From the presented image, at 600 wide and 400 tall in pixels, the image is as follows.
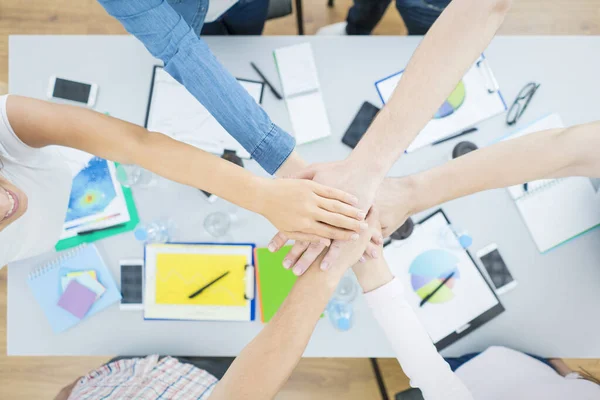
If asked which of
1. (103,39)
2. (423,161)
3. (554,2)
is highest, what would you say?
(554,2)

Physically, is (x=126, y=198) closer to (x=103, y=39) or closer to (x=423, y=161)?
→ (x=103, y=39)

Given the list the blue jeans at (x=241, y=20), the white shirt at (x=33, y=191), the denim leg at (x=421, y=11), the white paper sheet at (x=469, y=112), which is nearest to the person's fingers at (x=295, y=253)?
the white paper sheet at (x=469, y=112)

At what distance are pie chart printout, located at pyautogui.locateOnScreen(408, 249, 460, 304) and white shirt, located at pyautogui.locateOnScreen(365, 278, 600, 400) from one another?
0.38 feet

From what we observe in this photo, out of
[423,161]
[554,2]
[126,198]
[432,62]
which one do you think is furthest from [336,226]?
[554,2]

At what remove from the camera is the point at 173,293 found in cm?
122

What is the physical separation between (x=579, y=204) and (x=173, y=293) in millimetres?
1203

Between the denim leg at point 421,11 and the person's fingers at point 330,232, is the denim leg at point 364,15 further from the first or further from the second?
the person's fingers at point 330,232

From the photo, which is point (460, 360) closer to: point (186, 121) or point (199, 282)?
point (199, 282)

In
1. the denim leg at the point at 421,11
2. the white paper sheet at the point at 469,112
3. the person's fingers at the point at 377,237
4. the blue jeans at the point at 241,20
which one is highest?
the blue jeans at the point at 241,20

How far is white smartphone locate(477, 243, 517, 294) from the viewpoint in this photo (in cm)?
123

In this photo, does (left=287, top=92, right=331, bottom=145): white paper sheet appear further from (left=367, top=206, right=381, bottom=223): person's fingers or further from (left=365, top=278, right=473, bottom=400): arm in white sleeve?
(left=365, top=278, right=473, bottom=400): arm in white sleeve

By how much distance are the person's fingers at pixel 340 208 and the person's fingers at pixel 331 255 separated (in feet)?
0.29

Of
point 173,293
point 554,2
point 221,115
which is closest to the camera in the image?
point 221,115

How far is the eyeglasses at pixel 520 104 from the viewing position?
4.13ft
